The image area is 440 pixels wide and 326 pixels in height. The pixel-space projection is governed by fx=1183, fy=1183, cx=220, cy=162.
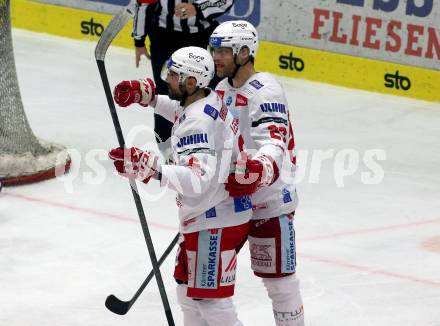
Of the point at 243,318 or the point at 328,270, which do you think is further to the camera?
the point at 328,270

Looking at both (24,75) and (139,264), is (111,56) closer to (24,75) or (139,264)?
(24,75)

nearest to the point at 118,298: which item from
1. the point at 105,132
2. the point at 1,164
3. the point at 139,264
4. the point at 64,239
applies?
the point at 139,264

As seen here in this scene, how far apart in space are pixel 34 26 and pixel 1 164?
17.4ft

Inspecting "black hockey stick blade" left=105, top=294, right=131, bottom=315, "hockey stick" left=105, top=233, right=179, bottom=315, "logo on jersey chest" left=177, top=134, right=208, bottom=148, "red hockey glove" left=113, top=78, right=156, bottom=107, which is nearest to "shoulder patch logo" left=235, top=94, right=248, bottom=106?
"red hockey glove" left=113, top=78, right=156, bottom=107

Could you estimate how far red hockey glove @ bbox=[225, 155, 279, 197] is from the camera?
5113mm

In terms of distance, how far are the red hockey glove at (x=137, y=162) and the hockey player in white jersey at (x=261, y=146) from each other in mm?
682

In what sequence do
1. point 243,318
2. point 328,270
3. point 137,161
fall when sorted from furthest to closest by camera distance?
point 328,270 → point 243,318 → point 137,161

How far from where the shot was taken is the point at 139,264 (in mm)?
7055

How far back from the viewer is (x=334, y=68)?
11.5m

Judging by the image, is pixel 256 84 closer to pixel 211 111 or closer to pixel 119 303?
pixel 211 111

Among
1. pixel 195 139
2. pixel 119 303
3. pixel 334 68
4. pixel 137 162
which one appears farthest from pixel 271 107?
pixel 334 68

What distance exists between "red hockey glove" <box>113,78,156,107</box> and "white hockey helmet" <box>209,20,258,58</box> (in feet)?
1.25

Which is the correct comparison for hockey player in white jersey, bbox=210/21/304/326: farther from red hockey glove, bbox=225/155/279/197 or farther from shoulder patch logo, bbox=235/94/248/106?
red hockey glove, bbox=225/155/279/197

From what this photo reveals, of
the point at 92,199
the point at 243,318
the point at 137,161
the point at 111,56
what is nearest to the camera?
the point at 137,161
